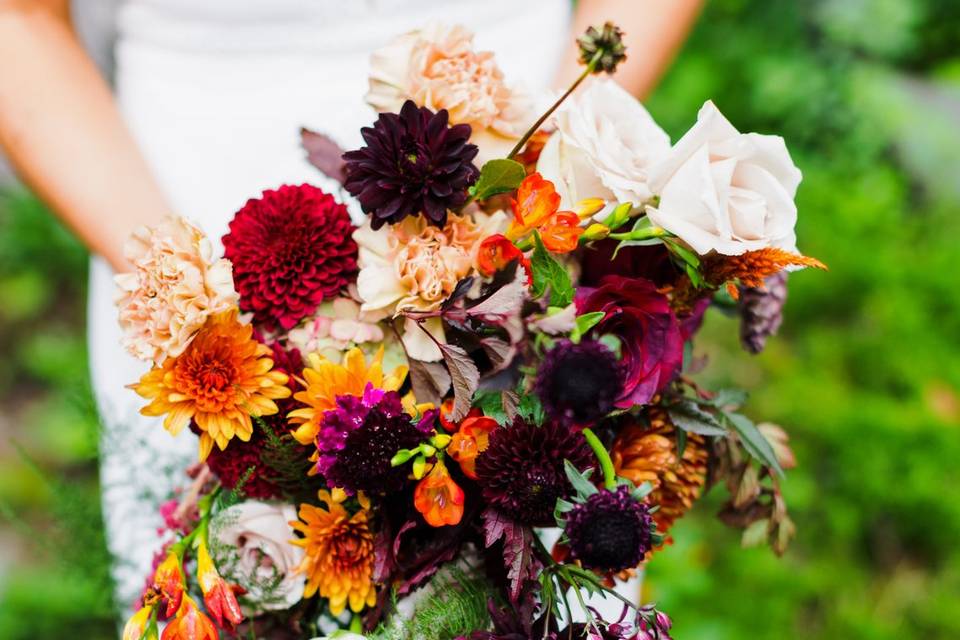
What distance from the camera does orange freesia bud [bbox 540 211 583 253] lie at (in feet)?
2.35

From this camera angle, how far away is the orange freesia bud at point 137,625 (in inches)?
28.6

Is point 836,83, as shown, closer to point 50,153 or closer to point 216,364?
point 50,153

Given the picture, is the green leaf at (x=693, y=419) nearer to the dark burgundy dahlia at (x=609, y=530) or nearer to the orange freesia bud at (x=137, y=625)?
the dark burgundy dahlia at (x=609, y=530)

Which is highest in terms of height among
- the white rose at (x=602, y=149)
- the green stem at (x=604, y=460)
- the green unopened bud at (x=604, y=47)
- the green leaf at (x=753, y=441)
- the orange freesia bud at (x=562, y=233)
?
the green unopened bud at (x=604, y=47)

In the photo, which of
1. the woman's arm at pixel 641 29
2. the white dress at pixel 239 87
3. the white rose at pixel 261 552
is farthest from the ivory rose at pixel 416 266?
the woman's arm at pixel 641 29

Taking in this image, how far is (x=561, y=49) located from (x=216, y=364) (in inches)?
30.1

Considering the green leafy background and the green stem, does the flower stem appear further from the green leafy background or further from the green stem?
the green leafy background

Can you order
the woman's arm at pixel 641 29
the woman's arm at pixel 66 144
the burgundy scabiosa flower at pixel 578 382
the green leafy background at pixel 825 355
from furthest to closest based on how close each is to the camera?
the green leafy background at pixel 825 355 → the woman's arm at pixel 641 29 → the woman's arm at pixel 66 144 → the burgundy scabiosa flower at pixel 578 382

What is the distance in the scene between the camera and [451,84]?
779mm

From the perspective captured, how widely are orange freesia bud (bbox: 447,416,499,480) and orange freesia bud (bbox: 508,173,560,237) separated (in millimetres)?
157

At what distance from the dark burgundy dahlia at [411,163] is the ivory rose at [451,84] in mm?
40

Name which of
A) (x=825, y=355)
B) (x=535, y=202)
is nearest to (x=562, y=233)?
(x=535, y=202)

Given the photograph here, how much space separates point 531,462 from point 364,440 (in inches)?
4.9

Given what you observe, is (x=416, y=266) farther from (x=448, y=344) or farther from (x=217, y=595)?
(x=217, y=595)
